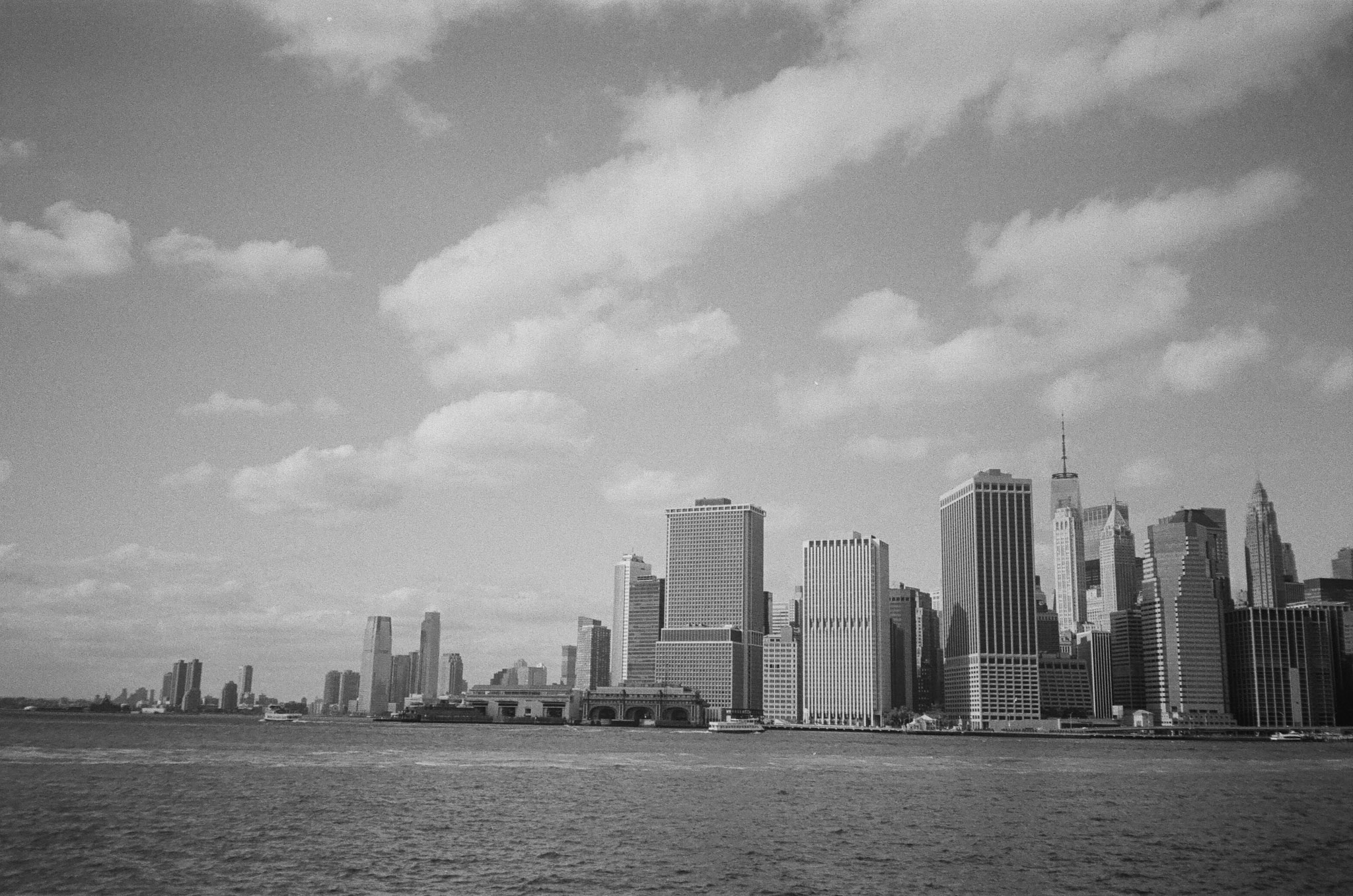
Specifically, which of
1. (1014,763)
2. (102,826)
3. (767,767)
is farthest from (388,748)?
(102,826)

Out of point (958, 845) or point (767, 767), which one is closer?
point (958, 845)

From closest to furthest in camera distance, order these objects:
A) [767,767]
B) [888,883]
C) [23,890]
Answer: [23,890], [888,883], [767,767]

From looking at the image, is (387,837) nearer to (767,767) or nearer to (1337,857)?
(1337,857)

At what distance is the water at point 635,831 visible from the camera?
2393 inches

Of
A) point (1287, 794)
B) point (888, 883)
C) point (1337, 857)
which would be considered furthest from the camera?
point (1287, 794)

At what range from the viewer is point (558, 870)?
63031 mm

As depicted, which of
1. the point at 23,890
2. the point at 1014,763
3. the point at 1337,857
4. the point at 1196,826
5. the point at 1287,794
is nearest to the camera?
the point at 23,890

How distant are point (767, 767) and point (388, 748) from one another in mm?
67234

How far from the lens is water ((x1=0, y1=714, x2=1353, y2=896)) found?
199 feet

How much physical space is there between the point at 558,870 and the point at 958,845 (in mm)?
26957

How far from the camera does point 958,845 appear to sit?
74438 millimetres

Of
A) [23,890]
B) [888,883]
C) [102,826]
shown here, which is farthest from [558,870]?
[102,826]

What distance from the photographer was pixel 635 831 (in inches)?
3098

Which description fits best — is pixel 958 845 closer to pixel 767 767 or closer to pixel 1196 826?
pixel 1196 826
